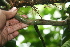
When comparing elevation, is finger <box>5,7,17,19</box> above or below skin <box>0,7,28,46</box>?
above

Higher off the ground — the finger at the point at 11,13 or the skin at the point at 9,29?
the finger at the point at 11,13

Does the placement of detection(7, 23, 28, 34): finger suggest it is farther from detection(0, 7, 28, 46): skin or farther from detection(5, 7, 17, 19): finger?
detection(5, 7, 17, 19): finger

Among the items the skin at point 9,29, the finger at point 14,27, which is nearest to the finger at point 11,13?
the skin at point 9,29

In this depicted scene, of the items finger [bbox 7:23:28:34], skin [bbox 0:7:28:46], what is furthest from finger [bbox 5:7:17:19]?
finger [bbox 7:23:28:34]

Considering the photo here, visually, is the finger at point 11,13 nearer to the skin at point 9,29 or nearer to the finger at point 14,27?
the skin at point 9,29

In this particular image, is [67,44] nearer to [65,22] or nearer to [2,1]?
[65,22]

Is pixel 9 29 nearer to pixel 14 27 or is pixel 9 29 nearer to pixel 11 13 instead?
pixel 14 27

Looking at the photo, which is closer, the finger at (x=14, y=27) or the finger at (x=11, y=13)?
the finger at (x=11, y=13)

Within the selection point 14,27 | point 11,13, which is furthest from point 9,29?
point 11,13

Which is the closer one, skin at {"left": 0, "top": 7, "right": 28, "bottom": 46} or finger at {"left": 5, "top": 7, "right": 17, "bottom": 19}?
finger at {"left": 5, "top": 7, "right": 17, "bottom": 19}

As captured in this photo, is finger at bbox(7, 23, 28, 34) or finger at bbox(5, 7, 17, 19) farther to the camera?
finger at bbox(7, 23, 28, 34)

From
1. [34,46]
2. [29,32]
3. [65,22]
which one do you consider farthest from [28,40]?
[65,22]
